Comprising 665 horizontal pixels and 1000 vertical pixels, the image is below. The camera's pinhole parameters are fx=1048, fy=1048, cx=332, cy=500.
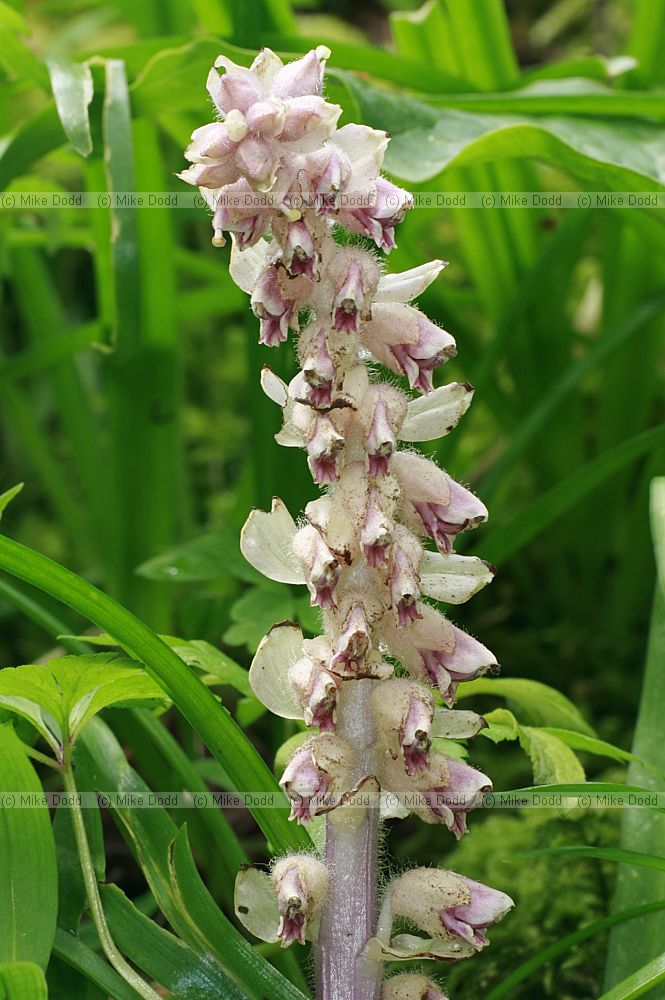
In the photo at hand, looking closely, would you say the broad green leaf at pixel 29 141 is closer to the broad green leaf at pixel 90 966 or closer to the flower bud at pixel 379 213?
the flower bud at pixel 379 213

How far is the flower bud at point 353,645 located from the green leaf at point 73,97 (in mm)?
733

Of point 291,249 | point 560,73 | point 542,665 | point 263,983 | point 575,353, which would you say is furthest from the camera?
point 575,353

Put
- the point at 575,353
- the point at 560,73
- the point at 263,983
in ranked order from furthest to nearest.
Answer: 1. the point at 575,353
2. the point at 560,73
3. the point at 263,983

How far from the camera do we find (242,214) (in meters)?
0.65

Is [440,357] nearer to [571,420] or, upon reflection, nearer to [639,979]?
[639,979]

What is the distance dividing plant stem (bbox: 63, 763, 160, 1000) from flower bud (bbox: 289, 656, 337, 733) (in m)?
0.19

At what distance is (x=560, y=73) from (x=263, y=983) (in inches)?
55.3

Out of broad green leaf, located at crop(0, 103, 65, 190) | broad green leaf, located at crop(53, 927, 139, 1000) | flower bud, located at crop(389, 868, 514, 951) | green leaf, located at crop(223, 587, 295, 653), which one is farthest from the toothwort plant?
broad green leaf, located at crop(0, 103, 65, 190)

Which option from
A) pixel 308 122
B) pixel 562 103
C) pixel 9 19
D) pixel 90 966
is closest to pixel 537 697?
pixel 90 966

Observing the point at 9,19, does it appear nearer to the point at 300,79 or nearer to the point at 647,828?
the point at 300,79

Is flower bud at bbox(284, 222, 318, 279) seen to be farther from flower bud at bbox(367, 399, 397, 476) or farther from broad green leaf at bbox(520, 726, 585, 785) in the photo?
broad green leaf at bbox(520, 726, 585, 785)

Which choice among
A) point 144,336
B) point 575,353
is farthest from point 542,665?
point 144,336

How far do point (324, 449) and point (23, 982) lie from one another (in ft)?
1.18

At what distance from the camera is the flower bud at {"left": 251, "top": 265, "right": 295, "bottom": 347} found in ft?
2.20
